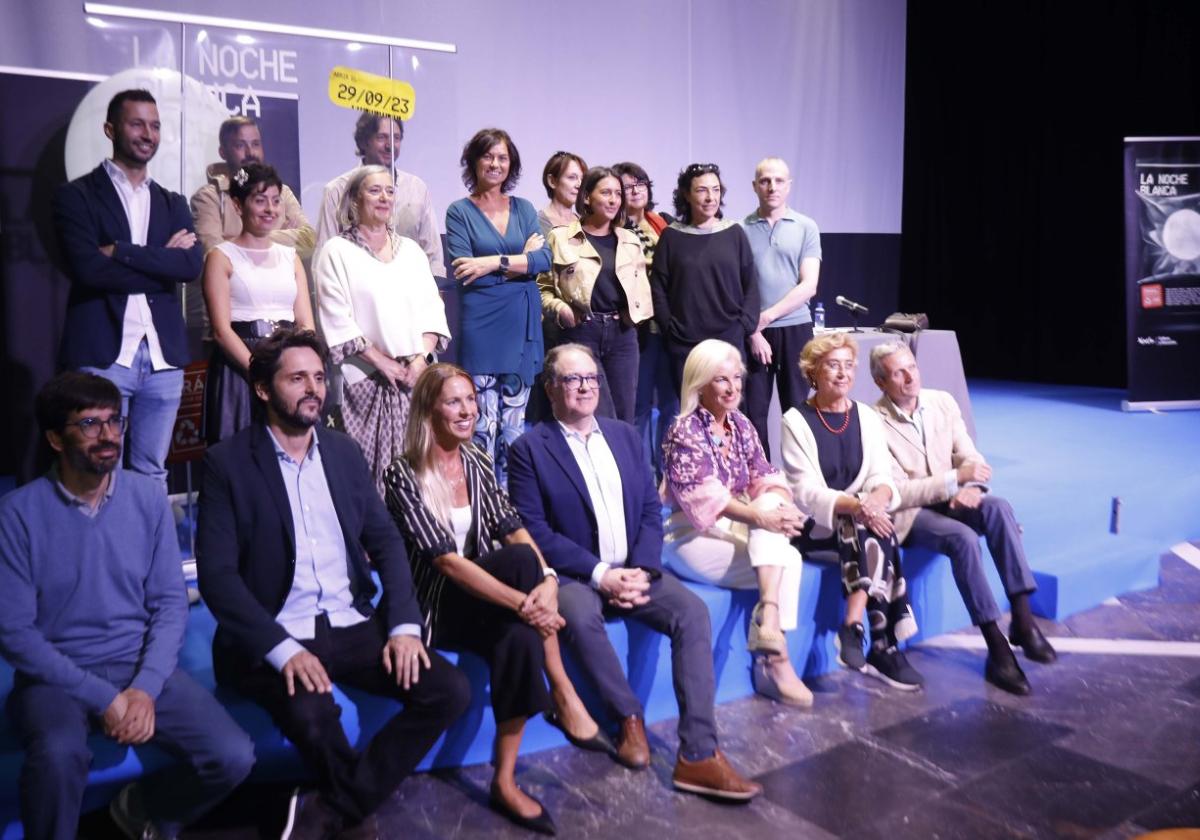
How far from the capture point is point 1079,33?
8.55 metres

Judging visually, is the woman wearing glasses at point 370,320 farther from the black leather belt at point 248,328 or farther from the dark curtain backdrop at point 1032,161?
the dark curtain backdrop at point 1032,161

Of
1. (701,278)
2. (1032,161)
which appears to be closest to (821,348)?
(701,278)

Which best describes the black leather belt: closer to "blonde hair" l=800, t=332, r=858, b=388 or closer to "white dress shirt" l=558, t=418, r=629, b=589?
"white dress shirt" l=558, t=418, r=629, b=589

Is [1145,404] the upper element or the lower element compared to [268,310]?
lower

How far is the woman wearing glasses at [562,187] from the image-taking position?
455 centimetres

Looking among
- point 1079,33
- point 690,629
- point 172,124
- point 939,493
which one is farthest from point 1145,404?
point 172,124

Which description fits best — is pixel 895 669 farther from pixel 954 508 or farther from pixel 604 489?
pixel 604 489

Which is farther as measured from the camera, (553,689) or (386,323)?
(386,323)

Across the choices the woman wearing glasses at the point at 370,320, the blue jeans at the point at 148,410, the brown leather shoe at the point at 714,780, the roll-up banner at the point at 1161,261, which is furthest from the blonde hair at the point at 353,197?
the roll-up banner at the point at 1161,261

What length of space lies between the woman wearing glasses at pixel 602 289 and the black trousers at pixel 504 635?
148 centimetres

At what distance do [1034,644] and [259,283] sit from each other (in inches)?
106

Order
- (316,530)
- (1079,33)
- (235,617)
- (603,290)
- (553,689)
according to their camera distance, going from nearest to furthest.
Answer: (235,617) < (316,530) < (553,689) < (603,290) < (1079,33)

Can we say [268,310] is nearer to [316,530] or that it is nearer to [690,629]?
[316,530]

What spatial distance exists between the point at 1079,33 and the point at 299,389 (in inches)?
314
